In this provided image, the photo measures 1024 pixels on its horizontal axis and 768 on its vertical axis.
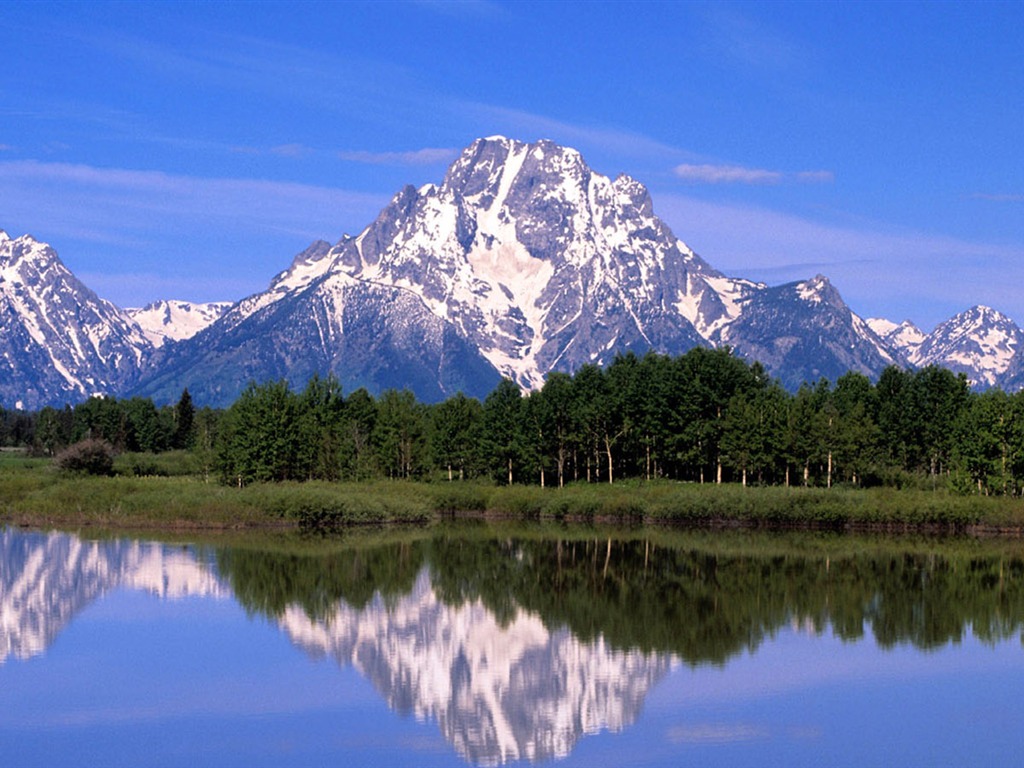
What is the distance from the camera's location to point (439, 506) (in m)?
102

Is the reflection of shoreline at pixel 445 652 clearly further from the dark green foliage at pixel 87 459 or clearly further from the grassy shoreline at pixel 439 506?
the dark green foliage at pixel 87 459

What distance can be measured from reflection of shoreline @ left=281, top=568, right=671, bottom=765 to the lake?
0.42ft

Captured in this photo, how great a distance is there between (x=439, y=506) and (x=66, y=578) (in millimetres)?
45309

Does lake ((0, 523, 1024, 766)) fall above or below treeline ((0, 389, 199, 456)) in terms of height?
below

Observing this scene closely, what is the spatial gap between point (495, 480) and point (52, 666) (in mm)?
74750

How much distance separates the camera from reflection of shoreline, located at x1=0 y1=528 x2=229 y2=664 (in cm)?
4662

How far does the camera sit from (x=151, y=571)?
6056 centimetres

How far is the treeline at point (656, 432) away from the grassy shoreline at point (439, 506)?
15.2 ft

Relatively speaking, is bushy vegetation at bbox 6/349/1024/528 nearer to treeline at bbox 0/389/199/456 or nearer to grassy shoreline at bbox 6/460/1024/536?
grassy shoreline at bbox 6/460/1024/536

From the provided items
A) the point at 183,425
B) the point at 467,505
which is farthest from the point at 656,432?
the point at 183,425

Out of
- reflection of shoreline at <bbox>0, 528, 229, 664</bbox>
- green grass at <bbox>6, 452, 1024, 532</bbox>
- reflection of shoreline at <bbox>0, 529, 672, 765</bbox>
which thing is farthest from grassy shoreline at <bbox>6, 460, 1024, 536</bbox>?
reflection of shoreline at <bbox>0, 529, 672, 765</bbox>

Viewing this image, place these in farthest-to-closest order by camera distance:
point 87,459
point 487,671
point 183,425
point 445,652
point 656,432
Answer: point 183,425 < point 87,459 < point 656,432 < point 445,652 < point 487,671

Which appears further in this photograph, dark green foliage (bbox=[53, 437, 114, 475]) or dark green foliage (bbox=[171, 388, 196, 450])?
dark green foliage (bbox=[171, 388, 196, 450])

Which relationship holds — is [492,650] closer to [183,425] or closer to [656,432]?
[656,432]
